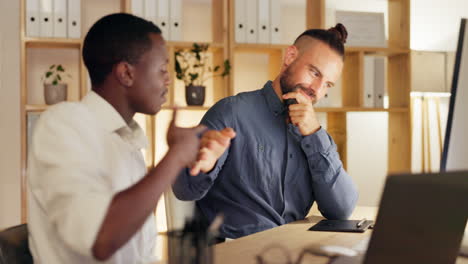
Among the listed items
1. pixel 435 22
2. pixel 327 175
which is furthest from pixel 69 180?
pixel 435 22

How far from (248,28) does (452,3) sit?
234 centimetres

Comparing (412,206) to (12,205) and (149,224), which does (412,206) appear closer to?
(149,224)

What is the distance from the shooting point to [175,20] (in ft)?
11.2

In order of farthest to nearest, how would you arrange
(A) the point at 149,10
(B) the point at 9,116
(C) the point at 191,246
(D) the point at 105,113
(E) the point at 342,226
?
(B) the point at 9,116 < (A) the point at 149,10 < (E) the point at 342,226 < (D) the point at 105,113 < (C) the point at 191,246

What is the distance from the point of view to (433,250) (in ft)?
3.47

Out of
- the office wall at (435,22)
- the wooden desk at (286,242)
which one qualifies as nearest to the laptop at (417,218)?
the wooden desk at (286,242)

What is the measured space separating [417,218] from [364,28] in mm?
3072

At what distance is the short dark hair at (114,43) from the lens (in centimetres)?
112

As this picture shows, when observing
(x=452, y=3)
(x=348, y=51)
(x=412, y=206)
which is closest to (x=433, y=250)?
(x=412, y=206)

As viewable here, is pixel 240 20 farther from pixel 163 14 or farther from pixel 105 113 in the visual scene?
pixel 105 113

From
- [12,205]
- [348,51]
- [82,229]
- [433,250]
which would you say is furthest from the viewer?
[348,51]

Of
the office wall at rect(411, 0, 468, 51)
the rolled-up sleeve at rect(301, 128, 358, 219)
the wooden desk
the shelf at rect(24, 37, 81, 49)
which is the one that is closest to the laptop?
the wooden desk

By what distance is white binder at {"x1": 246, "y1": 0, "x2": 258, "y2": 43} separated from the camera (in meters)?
3.52

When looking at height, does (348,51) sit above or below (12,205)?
above
